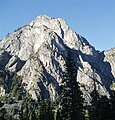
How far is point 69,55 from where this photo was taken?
50.6 m

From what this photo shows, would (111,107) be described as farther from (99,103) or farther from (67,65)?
(67,65)

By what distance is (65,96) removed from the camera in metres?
49.2

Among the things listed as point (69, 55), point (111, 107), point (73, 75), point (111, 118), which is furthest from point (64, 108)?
point (111, 107)

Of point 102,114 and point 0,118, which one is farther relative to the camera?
point 0,118

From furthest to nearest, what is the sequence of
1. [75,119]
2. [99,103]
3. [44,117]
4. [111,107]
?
1. [44,117]
2. [99,103]
3. [111,107]
4. [75,119]

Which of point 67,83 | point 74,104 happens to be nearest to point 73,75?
point 67,83

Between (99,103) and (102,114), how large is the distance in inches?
404

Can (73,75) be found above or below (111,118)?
above

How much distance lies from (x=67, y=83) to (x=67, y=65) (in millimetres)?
3178

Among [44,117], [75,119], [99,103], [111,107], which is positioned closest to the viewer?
[75,119]

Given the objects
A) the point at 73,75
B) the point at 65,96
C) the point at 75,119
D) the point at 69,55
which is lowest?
the point at 75,119

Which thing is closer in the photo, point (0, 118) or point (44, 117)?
point (0, 118)

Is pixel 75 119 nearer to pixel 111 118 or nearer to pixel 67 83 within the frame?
pixel 67 83

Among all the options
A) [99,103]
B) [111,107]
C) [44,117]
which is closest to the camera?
[111,107]
